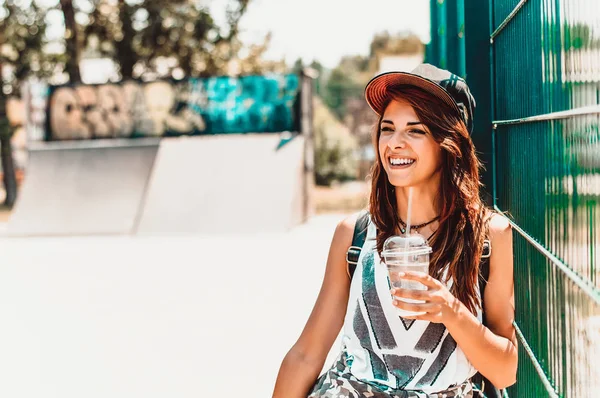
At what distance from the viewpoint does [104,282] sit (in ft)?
30.0

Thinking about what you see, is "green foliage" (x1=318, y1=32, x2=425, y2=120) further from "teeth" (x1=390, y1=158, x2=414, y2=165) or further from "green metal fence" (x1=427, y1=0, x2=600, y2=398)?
"teeth" (x1=390, y1=158, x2=414, y2=165)

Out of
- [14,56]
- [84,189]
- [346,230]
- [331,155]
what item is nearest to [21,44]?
[14,56]

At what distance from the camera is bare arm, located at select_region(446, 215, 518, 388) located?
6.59ft

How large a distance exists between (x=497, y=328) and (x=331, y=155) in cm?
3254

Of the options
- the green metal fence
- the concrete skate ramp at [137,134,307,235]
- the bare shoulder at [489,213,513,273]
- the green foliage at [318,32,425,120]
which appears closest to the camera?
the green metal fence

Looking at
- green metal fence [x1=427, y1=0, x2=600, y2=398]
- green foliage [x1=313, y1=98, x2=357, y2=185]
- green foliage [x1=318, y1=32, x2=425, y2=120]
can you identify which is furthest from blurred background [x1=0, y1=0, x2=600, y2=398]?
green foliage [x1=318, y1=32, x2=425, y2=120]

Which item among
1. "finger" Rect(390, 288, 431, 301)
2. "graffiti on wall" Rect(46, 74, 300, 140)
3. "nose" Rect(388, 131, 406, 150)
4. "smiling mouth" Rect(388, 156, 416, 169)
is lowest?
"finger" Rect(390, 288, 431, 301)

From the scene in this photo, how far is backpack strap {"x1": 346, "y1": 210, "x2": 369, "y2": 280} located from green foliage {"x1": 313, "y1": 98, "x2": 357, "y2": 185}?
31970 millimetres

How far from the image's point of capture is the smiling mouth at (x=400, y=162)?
221 centimetres

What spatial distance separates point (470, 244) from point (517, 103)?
59 centimetres

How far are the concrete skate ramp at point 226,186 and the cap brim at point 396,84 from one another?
12868 millimetres

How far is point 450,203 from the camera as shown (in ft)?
7.30

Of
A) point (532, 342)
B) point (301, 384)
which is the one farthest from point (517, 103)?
point (301, 384)

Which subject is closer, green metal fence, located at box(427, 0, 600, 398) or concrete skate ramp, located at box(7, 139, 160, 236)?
green metal fence, located at box(427, 0, 600, 398)
